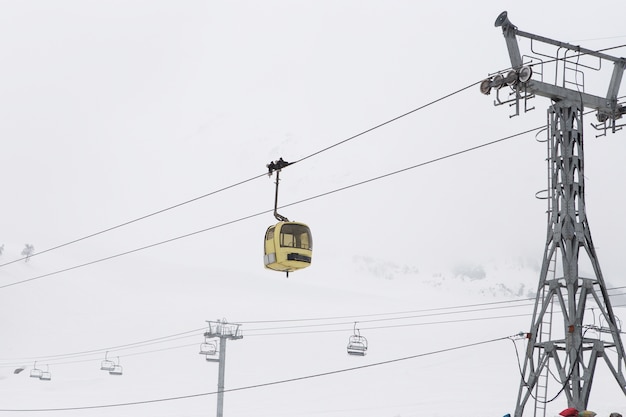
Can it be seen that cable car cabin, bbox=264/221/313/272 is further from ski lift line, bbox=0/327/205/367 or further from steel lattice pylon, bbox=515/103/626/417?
ski lift line, bbox=0/327/205/367

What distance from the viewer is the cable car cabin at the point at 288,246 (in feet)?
70.7

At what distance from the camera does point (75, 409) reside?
79875 millimetres

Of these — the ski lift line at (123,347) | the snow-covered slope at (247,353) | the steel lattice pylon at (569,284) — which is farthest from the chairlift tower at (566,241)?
the ski lift line at (123,347)

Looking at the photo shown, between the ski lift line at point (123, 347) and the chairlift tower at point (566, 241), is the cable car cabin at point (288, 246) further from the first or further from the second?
the ski lift line at point (123, 347)

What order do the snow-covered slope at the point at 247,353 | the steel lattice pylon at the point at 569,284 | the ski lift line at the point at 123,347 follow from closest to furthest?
the steel lattice pylon at the point at 569,284, the snow-covered slope at the point at 247,353, the ski lift line at the point at 123,347

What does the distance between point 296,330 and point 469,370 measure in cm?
3933

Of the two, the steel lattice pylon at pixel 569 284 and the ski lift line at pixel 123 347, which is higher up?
the ski lift line at pixel 123 347

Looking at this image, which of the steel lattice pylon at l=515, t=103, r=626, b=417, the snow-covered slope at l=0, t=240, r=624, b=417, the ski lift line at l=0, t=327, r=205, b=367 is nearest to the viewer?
the steel lattice pylon at l=515, t=103, r=626, b=417

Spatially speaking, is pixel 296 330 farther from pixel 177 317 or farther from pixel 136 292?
pixel 136 292

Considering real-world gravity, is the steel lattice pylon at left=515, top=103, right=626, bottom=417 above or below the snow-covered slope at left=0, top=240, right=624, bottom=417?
below

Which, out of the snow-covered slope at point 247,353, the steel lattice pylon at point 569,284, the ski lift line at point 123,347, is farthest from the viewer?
the ski lift line at point 123,347

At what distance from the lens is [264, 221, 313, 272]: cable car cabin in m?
21.6

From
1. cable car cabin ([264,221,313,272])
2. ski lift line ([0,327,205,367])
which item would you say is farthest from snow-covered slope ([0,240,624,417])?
cable car cabin ([264,221,313,272])

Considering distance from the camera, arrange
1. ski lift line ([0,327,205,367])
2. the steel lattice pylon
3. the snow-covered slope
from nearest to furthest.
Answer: the steel lattice pylon
the snow-covered slope
ski lift line ([0,327,205,367])
